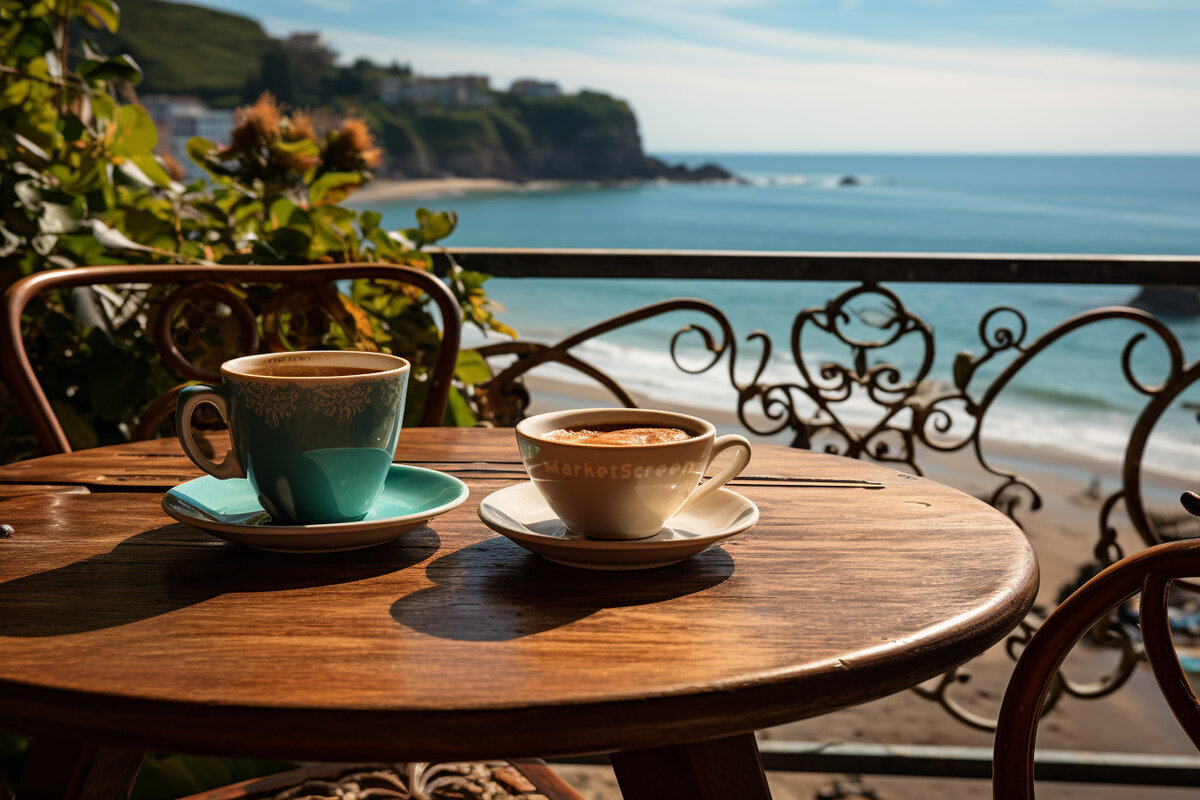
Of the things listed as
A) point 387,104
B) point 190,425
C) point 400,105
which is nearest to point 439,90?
point 400,105

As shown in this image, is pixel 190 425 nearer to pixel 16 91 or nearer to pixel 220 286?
pixel 220 286

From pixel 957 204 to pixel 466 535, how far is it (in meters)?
34.9

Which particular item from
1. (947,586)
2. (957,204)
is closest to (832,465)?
(947,586)

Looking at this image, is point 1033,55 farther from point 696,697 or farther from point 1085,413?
point 696,697

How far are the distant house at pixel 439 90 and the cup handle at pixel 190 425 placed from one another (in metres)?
24.3

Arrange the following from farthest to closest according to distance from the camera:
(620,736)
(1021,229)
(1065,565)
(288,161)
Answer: (1021,229), (1065,565), (288,161), (620,736)

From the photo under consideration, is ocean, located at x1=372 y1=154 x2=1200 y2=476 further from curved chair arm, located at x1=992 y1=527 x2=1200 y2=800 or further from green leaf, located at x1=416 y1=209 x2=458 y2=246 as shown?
curved chair arm, located at x1=992 y1=527 x2=1200 y2=800

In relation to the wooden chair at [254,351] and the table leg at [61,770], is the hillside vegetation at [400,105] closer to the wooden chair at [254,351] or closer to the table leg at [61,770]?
the wooden chair at [254,351]

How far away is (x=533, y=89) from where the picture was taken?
34688 mm

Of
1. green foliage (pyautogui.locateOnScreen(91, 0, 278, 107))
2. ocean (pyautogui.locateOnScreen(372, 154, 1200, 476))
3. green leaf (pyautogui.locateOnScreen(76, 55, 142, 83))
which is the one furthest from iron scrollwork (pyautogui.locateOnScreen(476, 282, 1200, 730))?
green foliage (pyautogui.locateOnScreen(91, 0, 278, 107))

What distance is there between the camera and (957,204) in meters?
32.4

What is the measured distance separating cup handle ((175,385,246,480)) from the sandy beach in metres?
22.0

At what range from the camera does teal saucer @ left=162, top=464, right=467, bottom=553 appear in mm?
628

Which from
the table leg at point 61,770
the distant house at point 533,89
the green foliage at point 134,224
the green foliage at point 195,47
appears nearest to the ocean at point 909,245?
the green foliage at point 134,224
